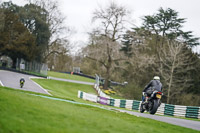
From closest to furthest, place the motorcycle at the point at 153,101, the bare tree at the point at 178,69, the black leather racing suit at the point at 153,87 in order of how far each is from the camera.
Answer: the motorcycle at the point at 153,101, the black leather racing suit at the point at 153,87, the bare tree at the point at 178,69

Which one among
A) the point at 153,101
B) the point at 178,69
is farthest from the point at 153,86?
the point at 178,69

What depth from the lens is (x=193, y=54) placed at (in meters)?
46.1

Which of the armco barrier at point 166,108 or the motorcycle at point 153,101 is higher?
the motorcycle at point 153,101

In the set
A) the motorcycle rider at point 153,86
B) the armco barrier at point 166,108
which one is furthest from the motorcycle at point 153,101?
the armco barrier at point 166,108

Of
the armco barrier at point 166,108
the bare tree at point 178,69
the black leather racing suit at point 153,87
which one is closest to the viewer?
the black leather racing suit at point 153,87

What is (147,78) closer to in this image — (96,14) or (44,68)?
(96,14)

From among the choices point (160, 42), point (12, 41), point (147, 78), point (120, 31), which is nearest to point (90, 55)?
point (120, 31)

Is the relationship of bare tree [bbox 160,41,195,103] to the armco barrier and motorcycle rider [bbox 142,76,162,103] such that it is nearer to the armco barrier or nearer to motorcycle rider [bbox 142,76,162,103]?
the armco barrier

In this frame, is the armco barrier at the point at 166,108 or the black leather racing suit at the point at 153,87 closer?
the black leather racing suit at the point at 153,87

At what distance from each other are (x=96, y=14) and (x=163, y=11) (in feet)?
48.6

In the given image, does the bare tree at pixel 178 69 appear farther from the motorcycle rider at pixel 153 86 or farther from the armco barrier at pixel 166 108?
the motorcycle rider at pixel 153 86

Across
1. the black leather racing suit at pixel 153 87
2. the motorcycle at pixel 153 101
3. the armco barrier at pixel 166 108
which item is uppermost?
the black leather racing suit at pixel 153 87

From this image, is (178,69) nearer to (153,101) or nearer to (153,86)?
(153,86)

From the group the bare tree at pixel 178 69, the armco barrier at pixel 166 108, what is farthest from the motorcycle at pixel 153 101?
the bare tree at pixel 178 69
